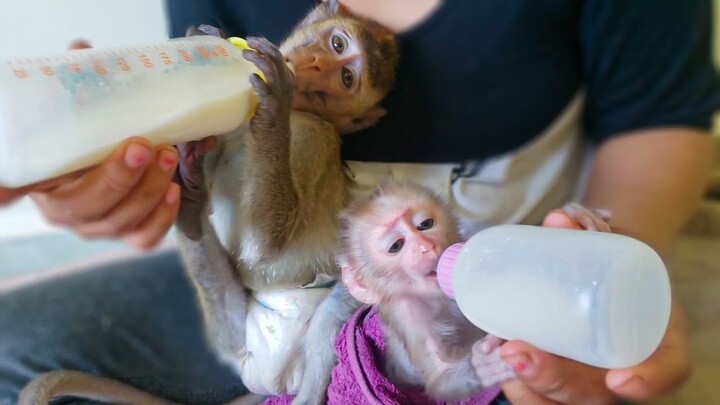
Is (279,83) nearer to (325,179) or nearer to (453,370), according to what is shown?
(325,179)

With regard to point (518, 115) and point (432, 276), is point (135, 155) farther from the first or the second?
point (518, 115)

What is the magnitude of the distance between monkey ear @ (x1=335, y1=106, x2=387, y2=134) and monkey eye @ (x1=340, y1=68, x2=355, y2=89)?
0.12ft

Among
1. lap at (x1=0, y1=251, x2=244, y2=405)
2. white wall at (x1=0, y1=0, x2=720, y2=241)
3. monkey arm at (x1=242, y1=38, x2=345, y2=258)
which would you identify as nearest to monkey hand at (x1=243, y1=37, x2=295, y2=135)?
monkey arm at (x1=242, y1=38, x2=345, y2=258)

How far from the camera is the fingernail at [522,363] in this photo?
1.53ft

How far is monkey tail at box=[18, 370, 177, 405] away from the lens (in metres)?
0.78

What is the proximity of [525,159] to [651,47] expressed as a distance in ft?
0.57

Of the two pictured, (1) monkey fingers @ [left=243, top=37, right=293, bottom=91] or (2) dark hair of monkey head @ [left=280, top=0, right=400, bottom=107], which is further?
(2) dark hair of monkey head @ [left=280, top=0, right=400, bottom=107]

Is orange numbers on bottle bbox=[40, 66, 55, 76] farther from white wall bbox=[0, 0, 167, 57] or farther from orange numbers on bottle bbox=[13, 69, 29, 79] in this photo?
white wall bbox=[0, 0, 167, 57]

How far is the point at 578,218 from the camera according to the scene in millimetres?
573

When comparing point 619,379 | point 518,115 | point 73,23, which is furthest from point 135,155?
point 73,23

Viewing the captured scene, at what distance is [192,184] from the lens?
68 cm

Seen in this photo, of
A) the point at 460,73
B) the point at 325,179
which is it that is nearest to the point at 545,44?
the point at 460,73

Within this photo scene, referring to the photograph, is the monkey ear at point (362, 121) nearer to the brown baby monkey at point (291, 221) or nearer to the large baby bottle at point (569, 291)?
the brown baby monkey at point (291, 221)

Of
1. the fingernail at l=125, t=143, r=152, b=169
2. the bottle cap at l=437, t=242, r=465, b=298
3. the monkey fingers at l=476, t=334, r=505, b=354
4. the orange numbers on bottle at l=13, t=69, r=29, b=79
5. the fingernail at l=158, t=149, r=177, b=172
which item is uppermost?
the orange numbers on bottle at l=13, t=69, r=29, b=79
